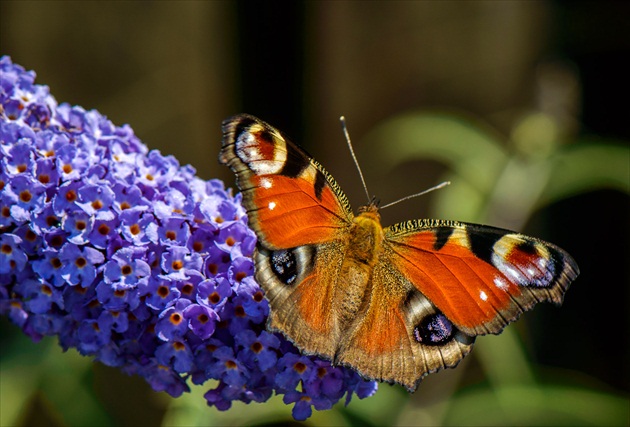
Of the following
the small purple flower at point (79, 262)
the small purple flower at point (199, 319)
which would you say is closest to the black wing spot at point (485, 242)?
the small purple flower at point (199, 319)

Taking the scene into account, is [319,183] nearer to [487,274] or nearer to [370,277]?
[370,277]

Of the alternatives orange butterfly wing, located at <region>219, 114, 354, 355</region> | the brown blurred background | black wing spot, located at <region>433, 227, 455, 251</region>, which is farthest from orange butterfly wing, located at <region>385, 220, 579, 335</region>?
the brown blurred background

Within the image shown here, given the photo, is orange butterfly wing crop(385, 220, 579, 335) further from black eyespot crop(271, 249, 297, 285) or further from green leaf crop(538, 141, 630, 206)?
green leaf crop(538, 141, 630, 206)

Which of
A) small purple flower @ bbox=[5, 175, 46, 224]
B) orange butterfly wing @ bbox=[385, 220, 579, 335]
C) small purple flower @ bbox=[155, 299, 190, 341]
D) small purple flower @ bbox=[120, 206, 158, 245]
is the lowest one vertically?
small purple flower @ bbox=[155, 299, 190, 341]

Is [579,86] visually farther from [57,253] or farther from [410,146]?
[57,253]

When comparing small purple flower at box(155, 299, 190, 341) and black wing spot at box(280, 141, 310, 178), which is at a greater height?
black wing spot at box(280, 141, 310, 178)

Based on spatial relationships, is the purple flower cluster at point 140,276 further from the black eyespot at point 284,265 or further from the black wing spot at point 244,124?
the black wing spot at point 244,124

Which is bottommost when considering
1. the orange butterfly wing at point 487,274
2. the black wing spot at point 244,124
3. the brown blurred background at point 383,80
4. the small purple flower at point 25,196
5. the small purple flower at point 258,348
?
the brown blurred background at point 383,80
